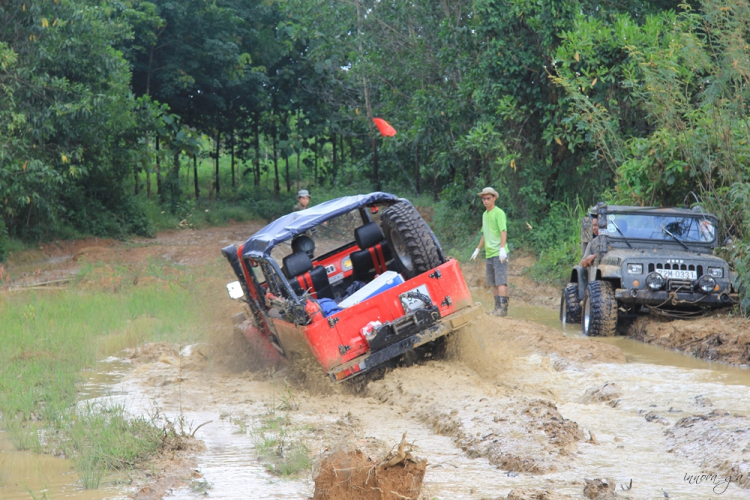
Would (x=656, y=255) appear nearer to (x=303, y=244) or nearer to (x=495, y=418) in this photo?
(x=303, y=244)

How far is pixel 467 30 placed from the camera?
19.8m

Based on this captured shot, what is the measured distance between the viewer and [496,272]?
11.1 metres

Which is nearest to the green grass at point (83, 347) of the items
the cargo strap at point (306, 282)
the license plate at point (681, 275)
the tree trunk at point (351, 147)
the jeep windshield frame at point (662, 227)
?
the cargo strap at point (306, 282)

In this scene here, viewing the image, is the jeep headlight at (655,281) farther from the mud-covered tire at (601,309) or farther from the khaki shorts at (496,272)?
the khaki shorts at (496,272)

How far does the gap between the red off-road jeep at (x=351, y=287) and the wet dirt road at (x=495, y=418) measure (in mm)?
400

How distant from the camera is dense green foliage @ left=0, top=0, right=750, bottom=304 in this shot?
11.9m

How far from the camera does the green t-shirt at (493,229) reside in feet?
36.0

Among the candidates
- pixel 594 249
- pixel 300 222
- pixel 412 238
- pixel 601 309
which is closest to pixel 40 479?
pixel 300 222

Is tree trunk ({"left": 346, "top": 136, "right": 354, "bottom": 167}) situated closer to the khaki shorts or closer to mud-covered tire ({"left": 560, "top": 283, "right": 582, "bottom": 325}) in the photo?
the khaki shorts

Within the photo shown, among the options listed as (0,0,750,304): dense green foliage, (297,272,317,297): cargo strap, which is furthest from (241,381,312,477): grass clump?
(0,0,750,304): dense green foliage

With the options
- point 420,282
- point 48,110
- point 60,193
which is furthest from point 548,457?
point 60,193

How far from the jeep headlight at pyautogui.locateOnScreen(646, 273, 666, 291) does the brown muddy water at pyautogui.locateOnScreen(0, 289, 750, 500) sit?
80 centimetres

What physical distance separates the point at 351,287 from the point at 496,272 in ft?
11.5

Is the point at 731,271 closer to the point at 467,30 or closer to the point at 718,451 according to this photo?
the point at 718,451
